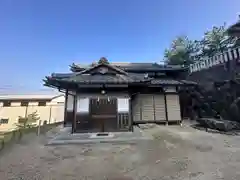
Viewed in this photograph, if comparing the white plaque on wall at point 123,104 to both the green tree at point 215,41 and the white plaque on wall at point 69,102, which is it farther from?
the green tree at point 215,41

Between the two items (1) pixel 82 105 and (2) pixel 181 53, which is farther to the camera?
(2) pixel 181 53

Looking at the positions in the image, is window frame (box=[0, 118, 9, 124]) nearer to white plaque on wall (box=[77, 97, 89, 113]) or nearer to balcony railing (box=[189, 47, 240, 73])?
white plaque on wall (box=[77, 97, 89, 113])

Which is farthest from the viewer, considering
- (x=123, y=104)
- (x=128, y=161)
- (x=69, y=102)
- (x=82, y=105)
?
(x=69, y=102)

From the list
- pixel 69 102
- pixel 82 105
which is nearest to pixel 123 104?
pixel 82 105

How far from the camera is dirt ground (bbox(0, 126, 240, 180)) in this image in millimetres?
3752

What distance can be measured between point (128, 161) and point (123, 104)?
14.8ft

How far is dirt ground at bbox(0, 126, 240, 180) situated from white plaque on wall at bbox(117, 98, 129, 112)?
2.62 metres

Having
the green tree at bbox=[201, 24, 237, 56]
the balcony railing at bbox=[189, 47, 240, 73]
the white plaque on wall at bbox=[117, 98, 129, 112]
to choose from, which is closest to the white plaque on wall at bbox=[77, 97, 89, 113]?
the white plaque on wall at bbox=[117, 98, 129, 112]

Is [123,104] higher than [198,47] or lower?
lower

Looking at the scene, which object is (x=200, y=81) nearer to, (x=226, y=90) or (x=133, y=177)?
(x=226, y=90)

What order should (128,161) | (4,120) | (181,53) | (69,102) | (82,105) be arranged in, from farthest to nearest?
(181,53) → (4,120) → (69,102) → (82,105) → (128,161)

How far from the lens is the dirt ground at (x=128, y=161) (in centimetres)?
375

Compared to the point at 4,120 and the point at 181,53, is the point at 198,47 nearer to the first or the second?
the point at 181,53

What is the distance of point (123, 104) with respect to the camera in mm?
Answer: 8945
